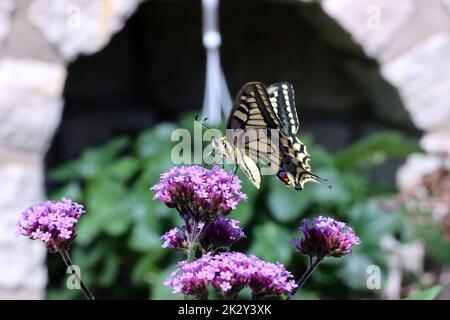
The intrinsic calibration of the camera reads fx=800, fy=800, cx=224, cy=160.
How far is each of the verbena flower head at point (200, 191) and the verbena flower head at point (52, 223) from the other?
0.10m

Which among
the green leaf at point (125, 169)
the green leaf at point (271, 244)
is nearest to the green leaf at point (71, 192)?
the green leaf at point (125, 169)

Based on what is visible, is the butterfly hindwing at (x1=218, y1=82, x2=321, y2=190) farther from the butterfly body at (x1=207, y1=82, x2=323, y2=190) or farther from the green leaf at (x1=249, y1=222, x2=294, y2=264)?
the green leaf at (x1=249, y1=222, x2=294, y2=264)

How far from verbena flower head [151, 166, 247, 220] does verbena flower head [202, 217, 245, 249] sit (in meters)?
0.03

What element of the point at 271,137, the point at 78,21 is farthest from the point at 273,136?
the point at 78,21

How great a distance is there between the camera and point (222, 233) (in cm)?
88

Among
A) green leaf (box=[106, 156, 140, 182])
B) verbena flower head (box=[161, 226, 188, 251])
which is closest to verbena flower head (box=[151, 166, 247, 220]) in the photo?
verbena flower head (box=[161, 226, 188, 251])

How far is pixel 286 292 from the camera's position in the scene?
815mm

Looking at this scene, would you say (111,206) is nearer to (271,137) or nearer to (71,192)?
(71,192)

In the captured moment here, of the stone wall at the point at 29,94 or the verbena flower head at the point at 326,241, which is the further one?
the stone wall at the point at 29,94

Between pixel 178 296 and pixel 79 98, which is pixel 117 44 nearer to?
pixel 79 98

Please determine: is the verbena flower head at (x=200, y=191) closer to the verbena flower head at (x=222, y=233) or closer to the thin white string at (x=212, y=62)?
the verbena flower head at (x=222, y=233)

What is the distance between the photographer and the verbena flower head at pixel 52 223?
832 mm

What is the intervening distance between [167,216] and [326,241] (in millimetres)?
1080

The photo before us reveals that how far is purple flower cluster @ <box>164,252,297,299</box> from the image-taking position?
2.52 feet
